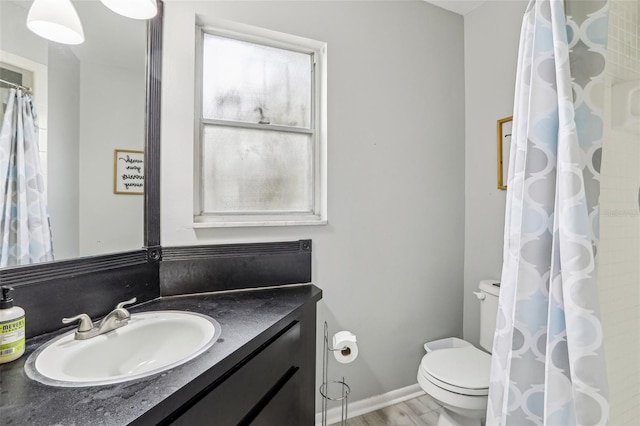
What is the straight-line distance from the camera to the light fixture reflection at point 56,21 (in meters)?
0.96

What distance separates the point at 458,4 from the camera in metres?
1.98

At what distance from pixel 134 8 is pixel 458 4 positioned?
76.5 inches

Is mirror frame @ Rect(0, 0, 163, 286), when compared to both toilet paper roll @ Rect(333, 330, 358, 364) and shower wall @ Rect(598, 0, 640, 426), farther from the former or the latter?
shower wall @ Rect(598, 0, 640, 426)

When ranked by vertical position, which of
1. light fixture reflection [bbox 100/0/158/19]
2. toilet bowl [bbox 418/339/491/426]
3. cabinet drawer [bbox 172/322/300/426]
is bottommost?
toilet bowl [bbox 418/339/491/426]

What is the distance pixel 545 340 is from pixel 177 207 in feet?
4.85

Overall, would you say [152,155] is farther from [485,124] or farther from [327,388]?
[485,124]

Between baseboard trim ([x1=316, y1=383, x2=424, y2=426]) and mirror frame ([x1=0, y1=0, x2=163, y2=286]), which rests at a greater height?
mirror frame ([x1=0, y1=0, x2=163, y2=286])

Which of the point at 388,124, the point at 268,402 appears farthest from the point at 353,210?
the point at 268,402

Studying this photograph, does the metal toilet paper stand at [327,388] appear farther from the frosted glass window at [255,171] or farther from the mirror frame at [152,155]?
the mirror frame at [152,155]

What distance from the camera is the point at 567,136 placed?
0.80 m

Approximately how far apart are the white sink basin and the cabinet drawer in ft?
0.41

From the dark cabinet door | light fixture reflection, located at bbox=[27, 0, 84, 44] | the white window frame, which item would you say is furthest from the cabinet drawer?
light fixture reflection, located at bbox=[27, 0, 84, 44]

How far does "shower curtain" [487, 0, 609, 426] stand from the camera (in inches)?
31.0

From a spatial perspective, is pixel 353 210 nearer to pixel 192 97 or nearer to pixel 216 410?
pixel 192 97
